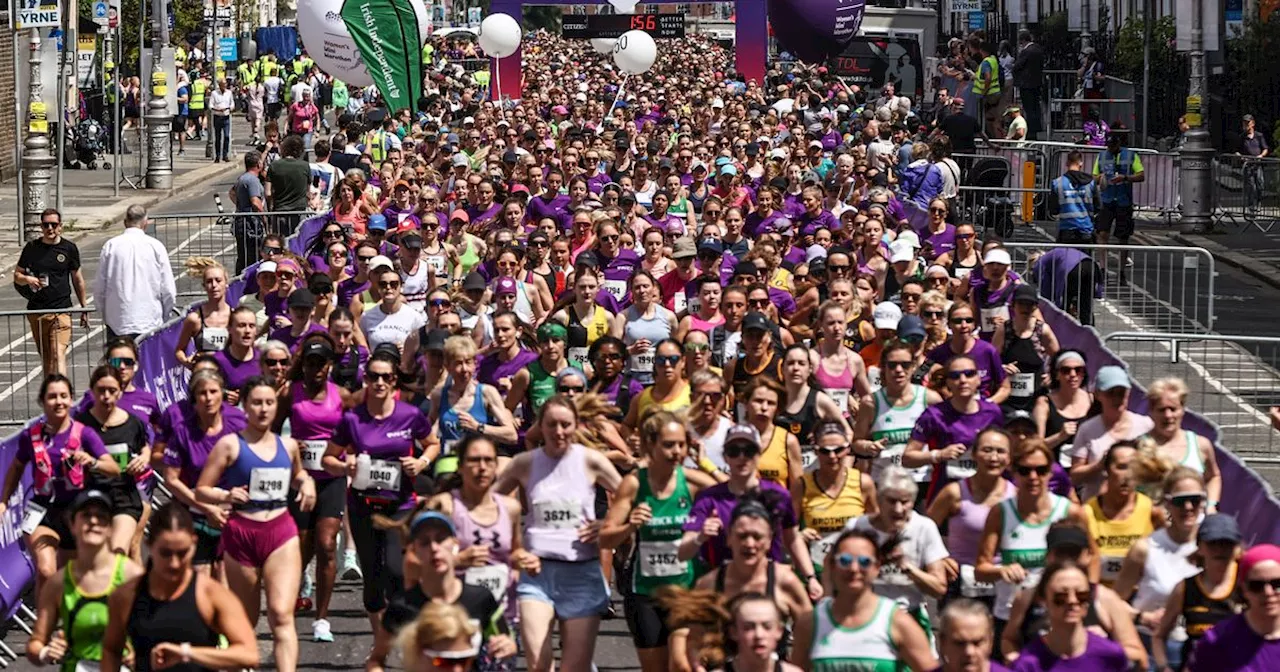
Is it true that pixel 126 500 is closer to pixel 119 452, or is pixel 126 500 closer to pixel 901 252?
pixel 119 452

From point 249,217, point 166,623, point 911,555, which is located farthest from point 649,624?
point 249,217

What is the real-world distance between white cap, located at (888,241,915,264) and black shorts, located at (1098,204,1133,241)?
1049 cm

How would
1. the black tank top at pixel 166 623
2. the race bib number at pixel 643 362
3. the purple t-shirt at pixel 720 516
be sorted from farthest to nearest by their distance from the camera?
the race bib number at pixel 643 362, the purple t-shirt at pixel 720 516, the black tank top at pixel 166 623

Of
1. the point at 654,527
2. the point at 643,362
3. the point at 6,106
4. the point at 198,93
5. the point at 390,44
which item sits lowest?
the point at 654,527

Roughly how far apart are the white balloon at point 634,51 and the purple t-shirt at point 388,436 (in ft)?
116

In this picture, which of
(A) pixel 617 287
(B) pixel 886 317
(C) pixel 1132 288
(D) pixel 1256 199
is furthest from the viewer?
(D) pixel 1256 199

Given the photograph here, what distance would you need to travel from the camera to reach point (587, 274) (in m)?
14.3

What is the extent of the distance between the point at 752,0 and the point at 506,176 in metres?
21.7

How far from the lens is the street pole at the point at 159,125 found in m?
37.4

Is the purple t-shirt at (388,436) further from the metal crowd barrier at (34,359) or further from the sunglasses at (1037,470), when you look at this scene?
the metal crowd barrier at (34,359)

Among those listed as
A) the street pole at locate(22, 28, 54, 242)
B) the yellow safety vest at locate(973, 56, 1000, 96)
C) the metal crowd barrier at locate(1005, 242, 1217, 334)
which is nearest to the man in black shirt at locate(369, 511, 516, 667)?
the metal crowd barrier at locate(1005, 242, 1217, 334)

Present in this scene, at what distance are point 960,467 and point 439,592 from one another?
11.3 ft

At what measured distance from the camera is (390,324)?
47.6ft

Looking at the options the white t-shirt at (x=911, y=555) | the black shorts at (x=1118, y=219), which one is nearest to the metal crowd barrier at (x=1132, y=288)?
the black shorts at (x=1118, y=219)
